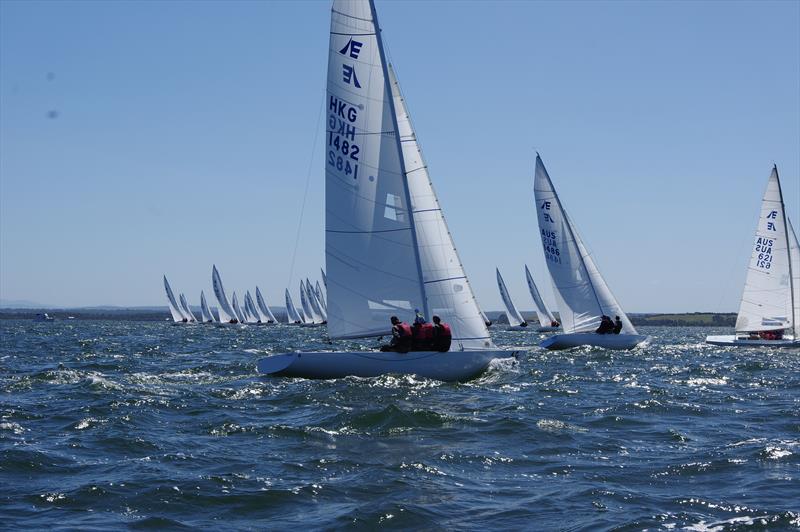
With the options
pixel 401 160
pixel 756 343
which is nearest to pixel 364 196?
pixel 401 160

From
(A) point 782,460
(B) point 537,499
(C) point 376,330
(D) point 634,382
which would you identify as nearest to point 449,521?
(B) point 537,499

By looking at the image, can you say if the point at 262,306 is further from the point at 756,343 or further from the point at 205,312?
the point at 756,343

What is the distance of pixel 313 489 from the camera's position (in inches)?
341

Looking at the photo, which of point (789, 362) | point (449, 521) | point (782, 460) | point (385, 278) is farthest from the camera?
point (789, 362)

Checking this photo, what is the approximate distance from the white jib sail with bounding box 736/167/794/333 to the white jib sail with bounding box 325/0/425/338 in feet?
76.2

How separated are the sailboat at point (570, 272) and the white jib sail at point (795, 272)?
716 centimetres

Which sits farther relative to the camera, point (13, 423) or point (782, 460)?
point (13, 423)

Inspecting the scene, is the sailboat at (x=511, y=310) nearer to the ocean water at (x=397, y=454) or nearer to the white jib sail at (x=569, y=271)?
the white jib sail at (x=569, y=271)

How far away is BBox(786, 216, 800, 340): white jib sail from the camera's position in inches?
1427

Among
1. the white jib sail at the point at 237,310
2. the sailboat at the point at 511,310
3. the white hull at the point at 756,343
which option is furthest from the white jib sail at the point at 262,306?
the white hull at the point at 756,343

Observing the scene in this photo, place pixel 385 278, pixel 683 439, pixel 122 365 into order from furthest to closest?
pixel 122 365 < pixel 385 278 < pixel 683 439

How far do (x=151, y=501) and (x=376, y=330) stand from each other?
10.8 meters

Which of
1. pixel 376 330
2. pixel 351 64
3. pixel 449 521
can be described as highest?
pixel 351 64

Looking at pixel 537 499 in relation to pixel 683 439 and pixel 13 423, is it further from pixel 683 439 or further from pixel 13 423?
pixel 13 423
